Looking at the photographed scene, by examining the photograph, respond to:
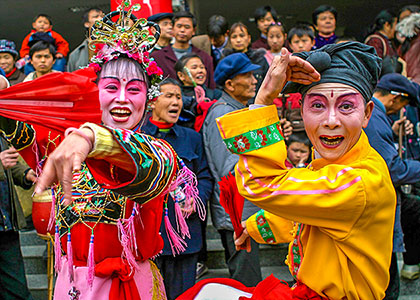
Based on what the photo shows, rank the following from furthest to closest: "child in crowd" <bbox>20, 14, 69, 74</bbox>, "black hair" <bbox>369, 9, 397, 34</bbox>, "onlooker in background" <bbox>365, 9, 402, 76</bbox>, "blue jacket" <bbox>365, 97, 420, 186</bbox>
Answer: "black hair" <bbox>369, 9, 397, 34</bbox>
"child in crowd" <bbox>20, 14, 69, 74</bbox>
"onlooker in background" <bbox>365, 9, 402, 76</bbox>
"blue jacket" <bbox>365, 97, 420, 186</bbox>

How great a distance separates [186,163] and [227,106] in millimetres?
664

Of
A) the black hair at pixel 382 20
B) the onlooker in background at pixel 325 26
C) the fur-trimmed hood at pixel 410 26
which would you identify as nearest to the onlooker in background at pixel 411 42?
the fur-trimmed hood at pixel 410 26

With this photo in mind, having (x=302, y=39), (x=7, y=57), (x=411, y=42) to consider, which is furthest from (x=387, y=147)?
(x=7, y=57)

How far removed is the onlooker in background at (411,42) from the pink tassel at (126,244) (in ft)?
16.0

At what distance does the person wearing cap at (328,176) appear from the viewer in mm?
1834

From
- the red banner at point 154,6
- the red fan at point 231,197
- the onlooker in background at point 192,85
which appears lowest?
the red fan at point 231,197

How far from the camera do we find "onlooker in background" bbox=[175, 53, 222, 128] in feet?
15.6

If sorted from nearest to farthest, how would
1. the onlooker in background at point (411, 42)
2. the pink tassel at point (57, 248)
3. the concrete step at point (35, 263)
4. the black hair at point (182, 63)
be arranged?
1. the pink tassel at point (57, 248)
2. the black hair at point (182, 63)
3. the concrete step at point (35, 263)
4. the onlooker in background at point (411, 42)

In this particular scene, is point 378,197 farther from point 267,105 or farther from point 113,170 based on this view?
point 113,170

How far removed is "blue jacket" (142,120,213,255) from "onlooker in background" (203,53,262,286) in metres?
0.08

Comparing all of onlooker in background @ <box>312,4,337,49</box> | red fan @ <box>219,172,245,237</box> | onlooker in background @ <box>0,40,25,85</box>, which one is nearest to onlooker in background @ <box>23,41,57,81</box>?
onlooker in background @ <box>0,40,25,85</box>

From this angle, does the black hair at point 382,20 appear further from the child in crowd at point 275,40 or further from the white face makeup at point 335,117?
the white face makeup at point 335,117

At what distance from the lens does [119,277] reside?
7.79ft

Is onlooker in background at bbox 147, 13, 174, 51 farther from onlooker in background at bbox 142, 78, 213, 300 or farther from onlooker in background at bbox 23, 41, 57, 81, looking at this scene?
onlooker in background at bbox 142, 78, 213, 300
